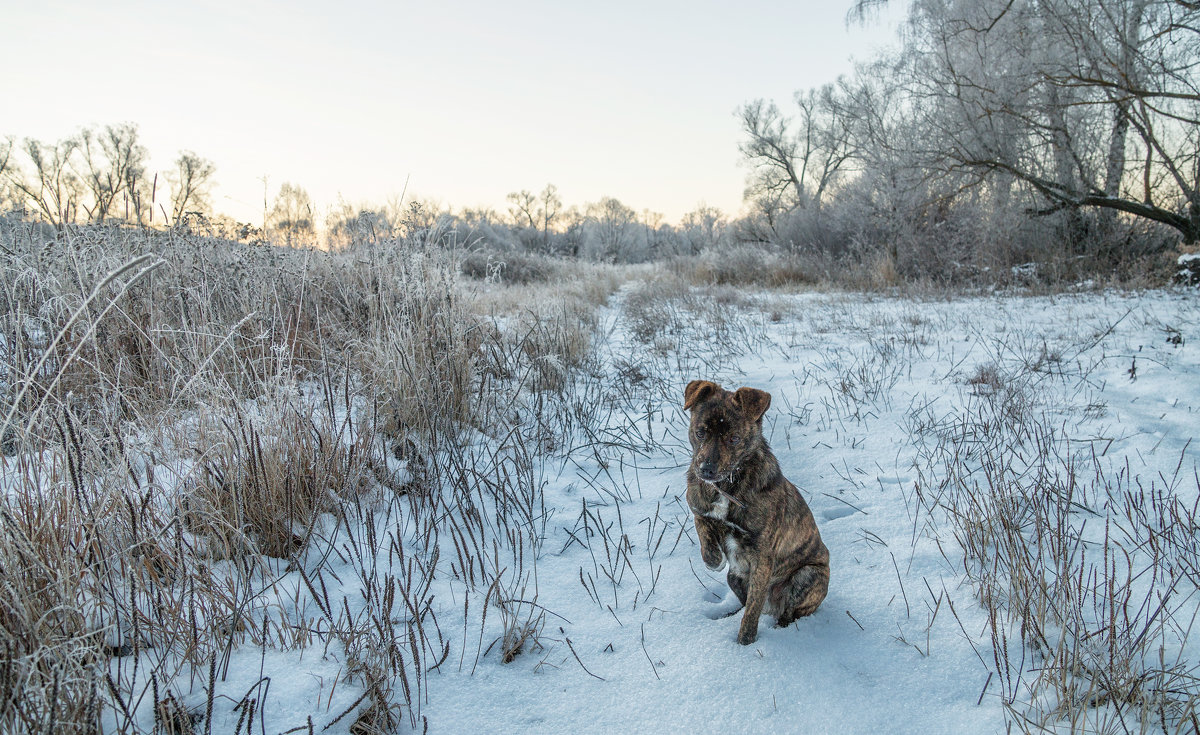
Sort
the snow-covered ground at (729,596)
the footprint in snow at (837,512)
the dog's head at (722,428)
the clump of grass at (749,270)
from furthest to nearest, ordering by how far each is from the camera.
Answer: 1. the clump of grass at (749,270)
2. the footprint in snow at (837,512)
3. the dog's head at (722,428)
4. the snow-covered ground at (729,596)

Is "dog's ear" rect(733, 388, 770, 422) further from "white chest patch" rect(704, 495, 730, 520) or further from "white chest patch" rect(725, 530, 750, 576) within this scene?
"white chest patch" rect(725, 530, 750, 576)

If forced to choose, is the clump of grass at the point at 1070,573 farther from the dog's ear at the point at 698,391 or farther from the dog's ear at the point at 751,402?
the dog's ear at the point at 698,391

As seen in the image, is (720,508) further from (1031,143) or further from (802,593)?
(1031,143)

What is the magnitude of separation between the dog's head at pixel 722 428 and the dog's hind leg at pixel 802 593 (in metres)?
0.52

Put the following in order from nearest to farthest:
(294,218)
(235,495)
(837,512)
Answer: (235,495) → (837,512) → (294,218)

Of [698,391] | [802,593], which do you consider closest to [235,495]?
[698,391]

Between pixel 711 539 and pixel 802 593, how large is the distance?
1.30 ft

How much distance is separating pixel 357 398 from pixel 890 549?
3.20m

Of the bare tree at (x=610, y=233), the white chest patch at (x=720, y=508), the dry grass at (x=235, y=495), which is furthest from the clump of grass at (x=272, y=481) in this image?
the bare tree at (x=610, y=233)

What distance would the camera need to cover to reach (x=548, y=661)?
2002mm

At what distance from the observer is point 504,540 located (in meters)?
2.80

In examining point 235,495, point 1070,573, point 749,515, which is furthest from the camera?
point 1070,573

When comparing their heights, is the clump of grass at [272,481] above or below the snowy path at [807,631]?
above

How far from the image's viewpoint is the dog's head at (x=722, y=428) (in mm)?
1962
